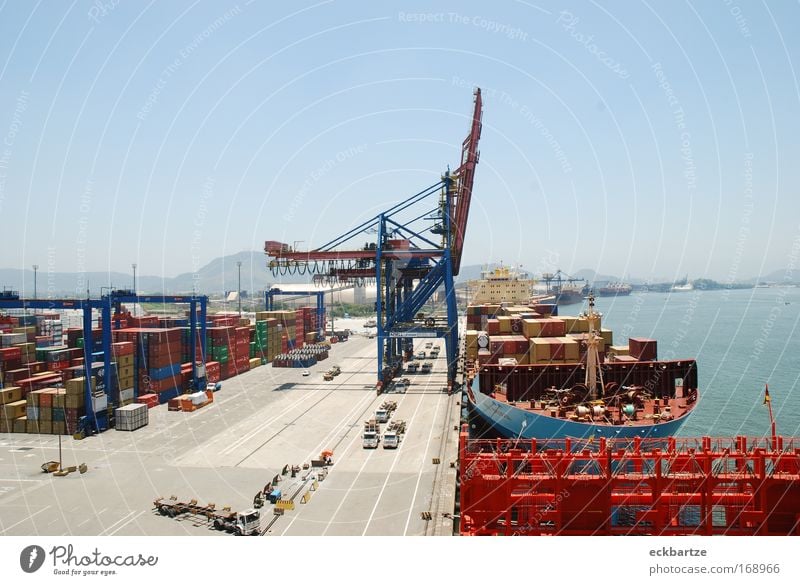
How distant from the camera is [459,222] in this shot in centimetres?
4578

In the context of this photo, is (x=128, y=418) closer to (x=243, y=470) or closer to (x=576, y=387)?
(x=243, y=470)

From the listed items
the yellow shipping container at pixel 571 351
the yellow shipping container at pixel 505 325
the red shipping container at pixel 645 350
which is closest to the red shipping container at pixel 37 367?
the yellow shipping container at pixel 505 325

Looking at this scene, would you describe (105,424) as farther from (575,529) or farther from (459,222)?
(459,222)

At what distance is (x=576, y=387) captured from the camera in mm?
25062

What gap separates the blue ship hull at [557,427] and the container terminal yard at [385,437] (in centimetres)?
9

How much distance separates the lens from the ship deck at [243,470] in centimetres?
1733

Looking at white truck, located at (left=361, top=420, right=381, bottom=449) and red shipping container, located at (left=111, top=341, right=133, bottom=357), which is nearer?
white truck, located at (left=361, top=420, right=381, bottom=449)

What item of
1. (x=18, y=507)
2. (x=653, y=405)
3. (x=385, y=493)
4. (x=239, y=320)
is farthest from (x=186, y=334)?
(x=653, y=405)

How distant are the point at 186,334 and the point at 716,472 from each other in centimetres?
3594

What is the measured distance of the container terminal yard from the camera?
15.8m

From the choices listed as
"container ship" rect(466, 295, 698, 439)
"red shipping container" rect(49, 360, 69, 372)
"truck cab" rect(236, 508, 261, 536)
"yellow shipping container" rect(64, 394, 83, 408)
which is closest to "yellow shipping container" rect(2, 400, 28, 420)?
"yellow shipping container" rect(64, 394, 83, 408)

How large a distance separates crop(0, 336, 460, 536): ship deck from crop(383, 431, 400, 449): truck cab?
1.07 ft

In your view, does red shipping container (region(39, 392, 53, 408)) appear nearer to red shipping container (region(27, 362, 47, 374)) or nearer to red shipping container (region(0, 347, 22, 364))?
red shipping container (region(0, 347, 22, 364))

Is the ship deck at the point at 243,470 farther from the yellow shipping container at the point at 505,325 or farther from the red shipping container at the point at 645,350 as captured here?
the red shipping container at the point at 645,350
